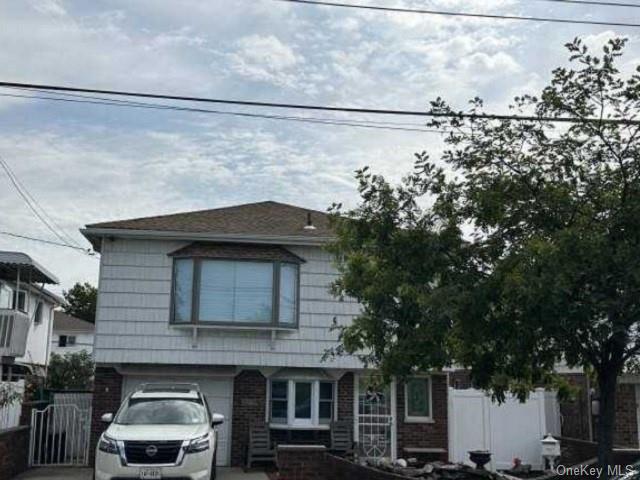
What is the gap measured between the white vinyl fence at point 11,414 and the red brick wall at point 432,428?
886cm

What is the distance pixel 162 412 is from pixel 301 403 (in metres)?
6.14

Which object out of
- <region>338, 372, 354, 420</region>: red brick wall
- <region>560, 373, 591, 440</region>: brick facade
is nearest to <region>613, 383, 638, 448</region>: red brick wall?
<region>560, 373, 591, 440</region>: brick facade

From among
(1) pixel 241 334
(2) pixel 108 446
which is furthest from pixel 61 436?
(2) pixel 108 446

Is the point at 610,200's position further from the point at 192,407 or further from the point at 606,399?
the point at 192,407

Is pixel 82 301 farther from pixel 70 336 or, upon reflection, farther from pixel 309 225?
pixel 309 225

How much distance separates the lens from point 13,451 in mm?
15258

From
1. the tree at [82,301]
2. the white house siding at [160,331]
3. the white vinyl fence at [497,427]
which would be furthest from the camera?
the tree at [82,301]

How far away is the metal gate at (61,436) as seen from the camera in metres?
17.5

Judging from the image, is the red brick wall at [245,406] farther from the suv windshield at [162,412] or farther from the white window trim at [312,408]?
the suv windshield at [162,412]

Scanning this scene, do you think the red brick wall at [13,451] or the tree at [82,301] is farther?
the tree at [82,301]

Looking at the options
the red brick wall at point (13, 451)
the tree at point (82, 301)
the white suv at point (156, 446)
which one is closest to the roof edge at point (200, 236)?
the red brick wall at point (13, 451)

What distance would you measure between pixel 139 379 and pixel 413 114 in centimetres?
998

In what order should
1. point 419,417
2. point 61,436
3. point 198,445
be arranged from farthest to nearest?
point 419,417, point 61,436, point 198,445

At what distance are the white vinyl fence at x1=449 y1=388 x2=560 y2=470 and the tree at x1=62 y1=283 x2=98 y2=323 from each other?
1868 inches
